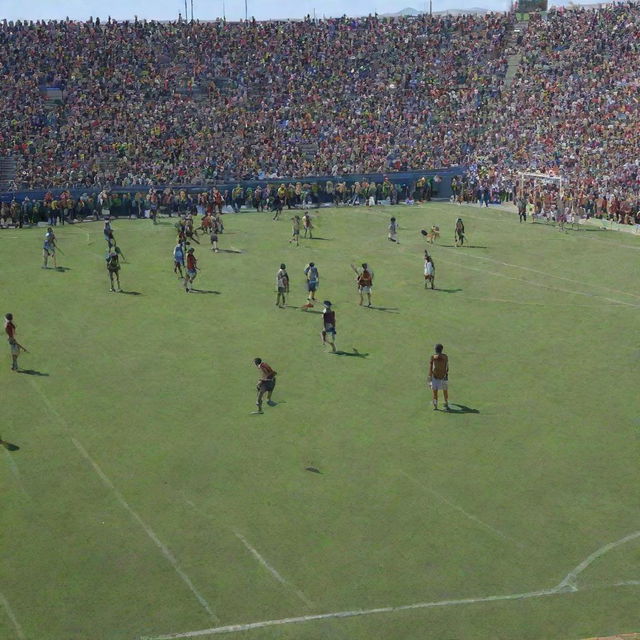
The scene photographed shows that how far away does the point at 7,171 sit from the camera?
196ft

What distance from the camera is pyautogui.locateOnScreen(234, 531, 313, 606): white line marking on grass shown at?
16408mm

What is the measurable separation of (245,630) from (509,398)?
39.4 feet

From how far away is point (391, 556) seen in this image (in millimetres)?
17672

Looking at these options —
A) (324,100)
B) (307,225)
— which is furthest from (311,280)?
(324,100)

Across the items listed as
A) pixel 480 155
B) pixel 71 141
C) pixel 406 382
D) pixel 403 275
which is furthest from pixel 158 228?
pixel 406 382

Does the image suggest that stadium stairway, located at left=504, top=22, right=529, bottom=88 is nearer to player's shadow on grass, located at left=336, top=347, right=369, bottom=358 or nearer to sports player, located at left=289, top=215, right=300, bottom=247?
sports player, located at left=289, top=215, right=300, bottom=247

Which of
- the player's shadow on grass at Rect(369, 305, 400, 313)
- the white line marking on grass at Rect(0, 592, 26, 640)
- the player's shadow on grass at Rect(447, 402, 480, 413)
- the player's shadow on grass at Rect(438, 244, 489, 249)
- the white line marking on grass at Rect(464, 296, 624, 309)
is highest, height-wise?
the player's shadow on grass at Rect(438, 244, 489, 249)

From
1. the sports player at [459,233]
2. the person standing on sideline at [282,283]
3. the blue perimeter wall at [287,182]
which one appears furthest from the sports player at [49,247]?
the sports player at [459,233]

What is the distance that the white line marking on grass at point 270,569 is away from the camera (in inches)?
646

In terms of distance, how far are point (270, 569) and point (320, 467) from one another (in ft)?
14.2

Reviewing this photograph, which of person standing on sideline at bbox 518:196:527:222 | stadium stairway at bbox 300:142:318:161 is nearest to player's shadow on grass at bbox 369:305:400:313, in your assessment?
person standing on sideline at bbox 518:196:527:222

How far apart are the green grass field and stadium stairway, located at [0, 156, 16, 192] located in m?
23.0

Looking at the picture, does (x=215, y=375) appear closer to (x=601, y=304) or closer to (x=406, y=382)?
(x=406, y=382)

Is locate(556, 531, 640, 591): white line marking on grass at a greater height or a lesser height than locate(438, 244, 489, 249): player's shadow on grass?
lesser
